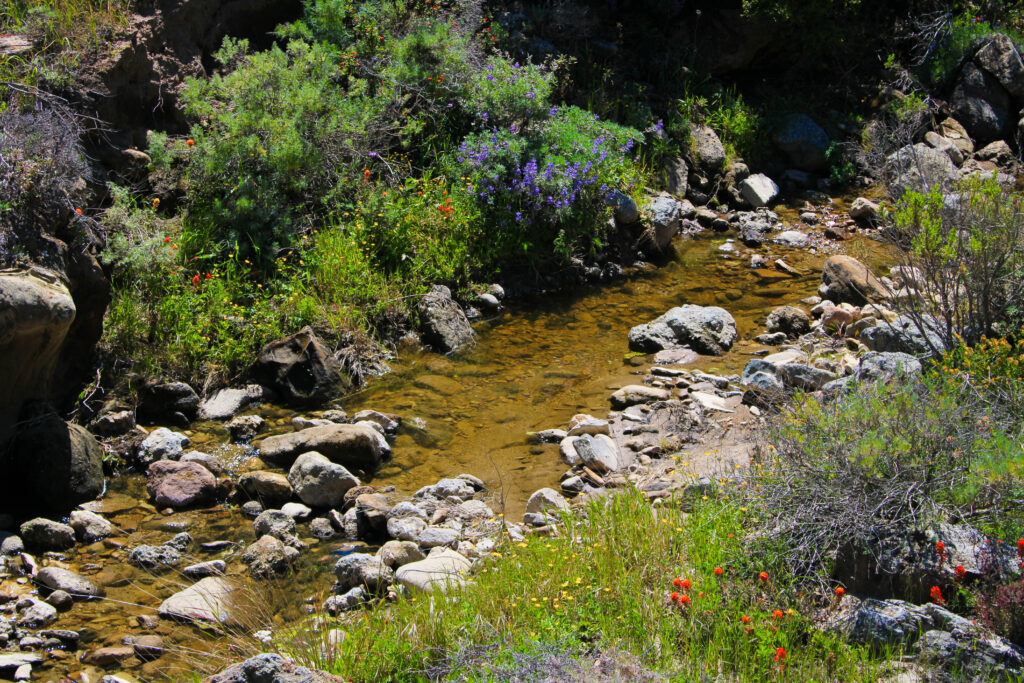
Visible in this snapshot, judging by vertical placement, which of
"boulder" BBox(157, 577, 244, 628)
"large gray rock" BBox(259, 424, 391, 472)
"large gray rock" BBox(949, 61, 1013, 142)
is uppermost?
"large gray rock" BBox(949, 61, 1013, 142)

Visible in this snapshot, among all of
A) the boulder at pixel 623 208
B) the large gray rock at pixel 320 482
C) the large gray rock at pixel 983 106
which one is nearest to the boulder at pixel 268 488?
the large gray rock at pixel 320 482

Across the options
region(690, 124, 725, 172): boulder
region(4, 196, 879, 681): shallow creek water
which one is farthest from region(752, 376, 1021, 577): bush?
region(690, 124, 725, 172): boulder

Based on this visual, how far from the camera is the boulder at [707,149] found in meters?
11.6

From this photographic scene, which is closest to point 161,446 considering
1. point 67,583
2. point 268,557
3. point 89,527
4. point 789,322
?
point 89,527

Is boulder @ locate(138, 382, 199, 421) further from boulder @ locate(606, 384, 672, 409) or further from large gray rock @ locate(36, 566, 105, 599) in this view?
boulder @ locate(606, 384, 672, 409)

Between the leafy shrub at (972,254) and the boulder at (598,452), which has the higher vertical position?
the leafy shrub at (972,254)

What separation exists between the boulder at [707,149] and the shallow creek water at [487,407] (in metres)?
1.38

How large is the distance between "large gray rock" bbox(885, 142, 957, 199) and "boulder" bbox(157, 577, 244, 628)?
5.49 metres

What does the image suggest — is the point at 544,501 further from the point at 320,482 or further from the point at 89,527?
the point at 89,527

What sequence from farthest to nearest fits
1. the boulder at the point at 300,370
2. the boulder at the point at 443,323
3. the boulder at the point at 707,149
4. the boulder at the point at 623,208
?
1. the boulder at the point at 707,149
2. the boulder at the point at 623,208
3. the boulder at the point at 443,323
4. the boulder at the point at 300,370

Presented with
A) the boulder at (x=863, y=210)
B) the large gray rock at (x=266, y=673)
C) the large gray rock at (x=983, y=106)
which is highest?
the large gray rock at (x=983, y=106)

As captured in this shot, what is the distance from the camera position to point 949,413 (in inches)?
166

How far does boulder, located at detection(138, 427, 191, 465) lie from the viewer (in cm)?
591

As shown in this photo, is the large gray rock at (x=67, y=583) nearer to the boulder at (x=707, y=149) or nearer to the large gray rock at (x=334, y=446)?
the large gray rock at (x=334, y=446)
